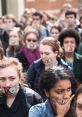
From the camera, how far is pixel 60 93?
12.3 feet

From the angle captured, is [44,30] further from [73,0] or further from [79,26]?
[73,0]

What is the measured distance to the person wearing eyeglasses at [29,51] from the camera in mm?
7789

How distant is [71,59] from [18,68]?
9.19 ft

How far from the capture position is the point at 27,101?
14.3 feet

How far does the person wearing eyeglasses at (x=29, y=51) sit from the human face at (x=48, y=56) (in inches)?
58.9

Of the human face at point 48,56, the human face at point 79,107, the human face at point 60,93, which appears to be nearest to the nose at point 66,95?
the human face at point 60,93

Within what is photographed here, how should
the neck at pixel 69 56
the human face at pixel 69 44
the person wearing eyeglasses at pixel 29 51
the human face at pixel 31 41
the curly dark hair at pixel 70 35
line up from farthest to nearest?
the human face at pixel 31 41
the person wearing eyeglasses at pixel 29 51
the curly dark hair at pixel 70 35
the human face at pixel 69 44
the neck at pixel 69 56

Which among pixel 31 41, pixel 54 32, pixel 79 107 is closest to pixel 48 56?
pixel 31 41

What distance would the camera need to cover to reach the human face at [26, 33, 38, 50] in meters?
7.93

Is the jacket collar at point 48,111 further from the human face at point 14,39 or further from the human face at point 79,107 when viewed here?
the human face at point 14,39

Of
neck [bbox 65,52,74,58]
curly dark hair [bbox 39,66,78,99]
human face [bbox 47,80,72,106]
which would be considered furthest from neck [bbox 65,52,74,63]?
human face [bbox 47,80,72,106]

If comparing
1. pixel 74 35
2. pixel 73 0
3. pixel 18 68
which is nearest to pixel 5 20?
pixel 74 35

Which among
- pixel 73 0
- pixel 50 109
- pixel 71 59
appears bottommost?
pixel 73 0

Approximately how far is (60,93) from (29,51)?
13.8 feet
